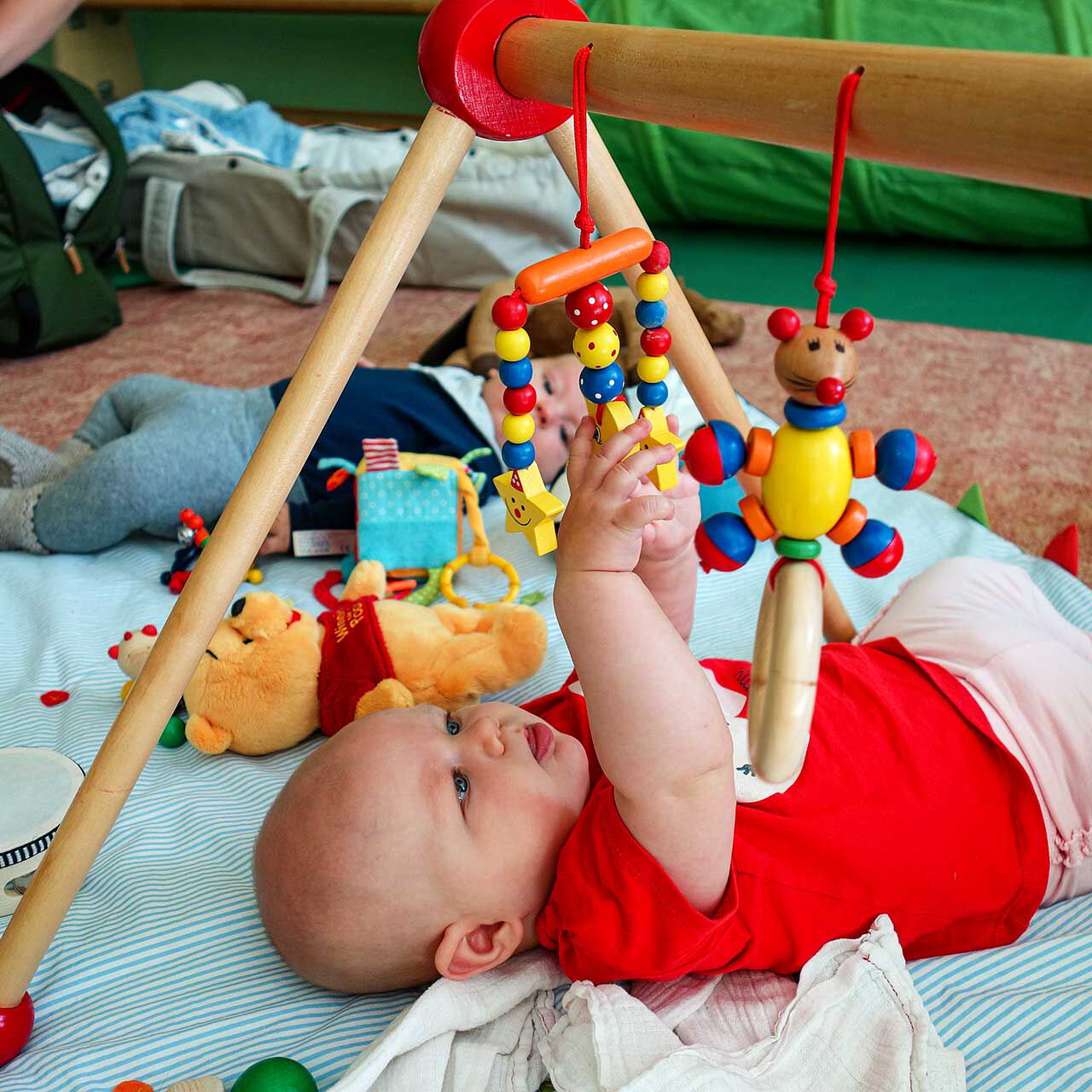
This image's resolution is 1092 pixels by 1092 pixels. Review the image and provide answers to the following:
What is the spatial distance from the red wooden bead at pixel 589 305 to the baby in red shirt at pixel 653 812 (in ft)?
0.21

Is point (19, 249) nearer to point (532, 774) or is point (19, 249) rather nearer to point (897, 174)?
point (532, 774)

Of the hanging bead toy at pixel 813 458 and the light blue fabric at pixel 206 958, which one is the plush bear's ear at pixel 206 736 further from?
the hanging bead toy at pixel 813 458

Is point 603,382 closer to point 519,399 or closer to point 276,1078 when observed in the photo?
point 519,399

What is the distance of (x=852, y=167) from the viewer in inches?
99.5

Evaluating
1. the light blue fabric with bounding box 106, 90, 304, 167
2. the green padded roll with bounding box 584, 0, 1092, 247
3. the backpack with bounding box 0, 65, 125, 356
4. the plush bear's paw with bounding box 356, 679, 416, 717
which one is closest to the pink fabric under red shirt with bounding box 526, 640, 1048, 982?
the plush bear's paw with bounding box 356, 679, 416, 717

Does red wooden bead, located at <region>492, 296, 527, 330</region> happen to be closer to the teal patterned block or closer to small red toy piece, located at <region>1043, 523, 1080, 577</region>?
the teal patterned block

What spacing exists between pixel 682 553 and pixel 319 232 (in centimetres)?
177

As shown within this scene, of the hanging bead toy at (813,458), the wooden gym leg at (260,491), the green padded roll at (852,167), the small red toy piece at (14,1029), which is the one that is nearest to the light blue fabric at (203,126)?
the green padded roll at (852,167)

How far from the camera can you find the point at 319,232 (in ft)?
7.61

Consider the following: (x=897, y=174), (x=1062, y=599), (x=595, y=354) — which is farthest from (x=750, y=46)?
(x=897, y=174)

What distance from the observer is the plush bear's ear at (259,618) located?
0.97 metres

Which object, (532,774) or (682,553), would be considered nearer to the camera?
(532,774)

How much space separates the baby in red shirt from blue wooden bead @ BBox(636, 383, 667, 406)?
46mm

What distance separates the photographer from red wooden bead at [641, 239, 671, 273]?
606mm
